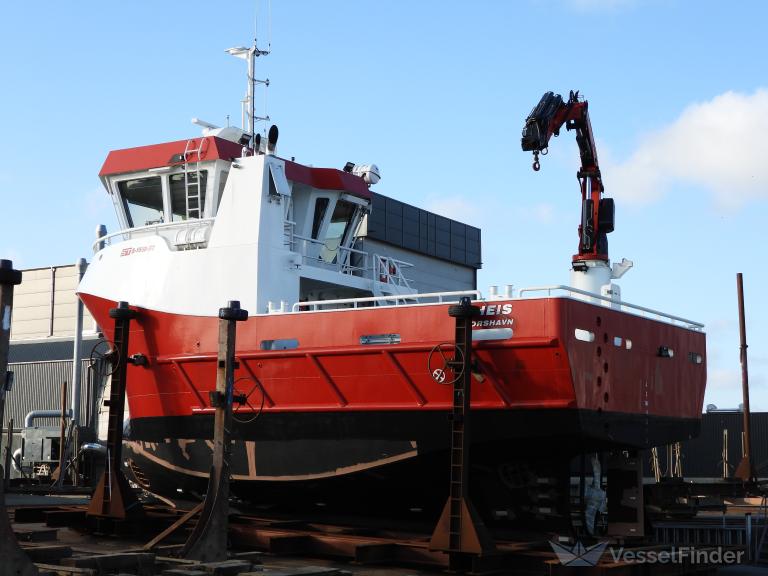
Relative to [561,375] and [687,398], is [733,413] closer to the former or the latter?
[687,398]

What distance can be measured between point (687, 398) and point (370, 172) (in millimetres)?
6074

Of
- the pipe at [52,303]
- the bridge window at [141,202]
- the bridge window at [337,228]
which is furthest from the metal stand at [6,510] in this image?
the pipe at [52,303]

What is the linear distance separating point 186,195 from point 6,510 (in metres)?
7.82

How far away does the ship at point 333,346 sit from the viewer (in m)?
11.7

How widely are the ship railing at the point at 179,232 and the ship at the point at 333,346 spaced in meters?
0.03

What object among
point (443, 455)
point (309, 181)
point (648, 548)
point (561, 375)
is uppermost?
point (309, 181)

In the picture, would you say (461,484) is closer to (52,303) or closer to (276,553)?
(276,553)

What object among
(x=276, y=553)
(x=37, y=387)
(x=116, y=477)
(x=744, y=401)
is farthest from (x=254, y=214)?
(x=37, y=387)

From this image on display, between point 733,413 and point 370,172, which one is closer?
point 370,172

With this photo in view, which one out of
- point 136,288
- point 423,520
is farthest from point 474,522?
point 136,288

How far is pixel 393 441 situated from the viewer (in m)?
12.2

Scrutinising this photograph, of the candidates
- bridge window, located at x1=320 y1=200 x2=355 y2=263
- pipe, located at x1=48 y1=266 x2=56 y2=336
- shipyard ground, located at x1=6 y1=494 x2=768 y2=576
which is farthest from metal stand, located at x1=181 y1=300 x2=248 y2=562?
pipe, located at x1=48 y1=266 x2=56 y2=336

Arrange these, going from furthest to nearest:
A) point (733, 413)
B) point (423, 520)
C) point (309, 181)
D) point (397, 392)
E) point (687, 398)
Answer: point (733, 413) < point (309, 181) < point (687, 398) < point (423, 520) < point (397, 392)

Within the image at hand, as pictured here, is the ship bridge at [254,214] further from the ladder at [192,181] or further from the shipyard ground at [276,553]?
the shipyard ground at [276,553]
